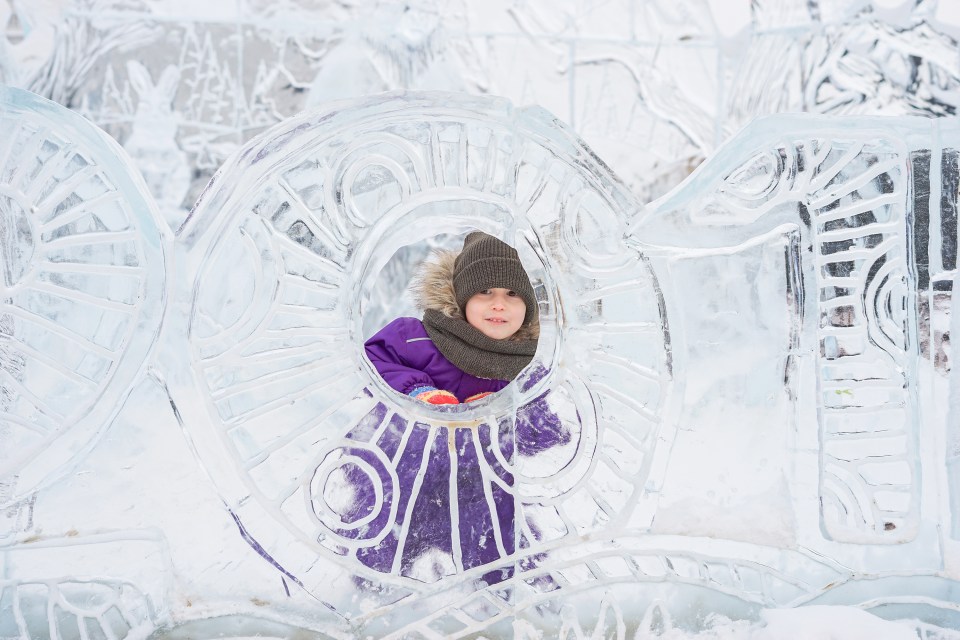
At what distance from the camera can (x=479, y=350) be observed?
1.52 meters

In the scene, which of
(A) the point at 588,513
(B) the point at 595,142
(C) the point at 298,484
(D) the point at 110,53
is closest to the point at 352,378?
(C) the point at 298,484

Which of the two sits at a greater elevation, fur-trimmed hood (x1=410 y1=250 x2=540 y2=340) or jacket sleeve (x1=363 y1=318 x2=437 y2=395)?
fur-trimmed hood (x1=410 y1=250 x2=540 y2=340)

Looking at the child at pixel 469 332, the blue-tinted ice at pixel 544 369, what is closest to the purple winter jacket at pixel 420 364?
the child at pixel 469 332

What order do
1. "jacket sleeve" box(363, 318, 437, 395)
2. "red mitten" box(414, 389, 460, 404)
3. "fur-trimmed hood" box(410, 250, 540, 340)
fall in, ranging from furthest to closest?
"fur-trimmed hood" box(410, 250, 540, 340) → "jacket sleeve" box(363, 318, 437, 395) → "red mitten" box(414, 389, 460, 404)

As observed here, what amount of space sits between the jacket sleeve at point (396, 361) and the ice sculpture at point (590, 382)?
432 mm

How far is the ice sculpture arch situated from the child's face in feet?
1.71

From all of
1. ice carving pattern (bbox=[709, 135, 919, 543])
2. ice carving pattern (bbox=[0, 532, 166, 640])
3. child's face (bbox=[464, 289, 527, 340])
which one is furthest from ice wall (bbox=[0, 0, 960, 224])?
ice carving pattern (bbox=[0, 532, 166, 640])

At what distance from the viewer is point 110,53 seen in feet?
7.81

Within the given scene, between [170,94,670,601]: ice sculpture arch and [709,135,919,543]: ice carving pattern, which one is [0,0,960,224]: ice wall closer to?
[709,135,919,543]: ice carving pattern

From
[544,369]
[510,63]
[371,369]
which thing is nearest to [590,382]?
[544,369]

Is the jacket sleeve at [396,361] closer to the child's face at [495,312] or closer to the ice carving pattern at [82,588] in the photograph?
the child's face at [495,312]

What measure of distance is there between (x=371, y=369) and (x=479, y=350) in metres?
0.51

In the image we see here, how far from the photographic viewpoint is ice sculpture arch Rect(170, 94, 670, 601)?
3.24ft

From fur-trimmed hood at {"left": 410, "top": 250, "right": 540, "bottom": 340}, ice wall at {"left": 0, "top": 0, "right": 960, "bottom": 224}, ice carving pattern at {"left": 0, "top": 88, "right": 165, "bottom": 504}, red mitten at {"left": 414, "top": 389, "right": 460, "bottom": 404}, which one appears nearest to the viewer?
ice carving pattern at {"left": 0, "top": 88, "right": 165, "bottom": 504}
